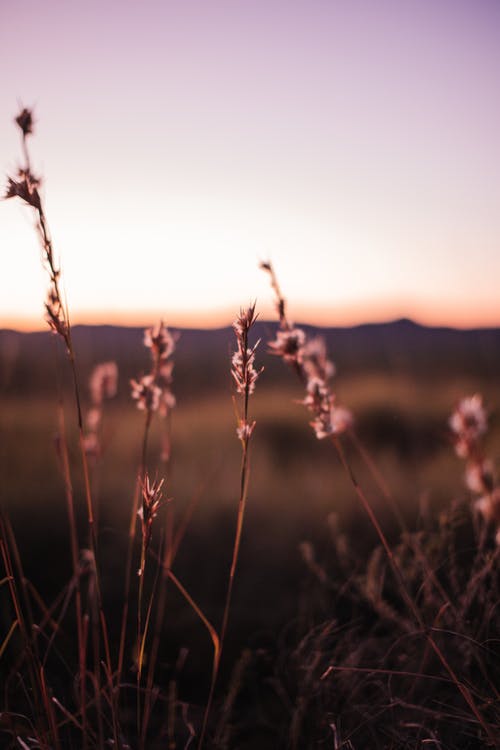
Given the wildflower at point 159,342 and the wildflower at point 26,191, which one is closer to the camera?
the wildflower at point 26,191

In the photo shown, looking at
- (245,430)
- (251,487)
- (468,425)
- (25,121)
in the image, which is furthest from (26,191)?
(251,487)

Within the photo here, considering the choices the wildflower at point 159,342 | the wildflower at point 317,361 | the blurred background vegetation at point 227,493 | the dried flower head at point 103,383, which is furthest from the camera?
the blurred background vegetation at point 227,493

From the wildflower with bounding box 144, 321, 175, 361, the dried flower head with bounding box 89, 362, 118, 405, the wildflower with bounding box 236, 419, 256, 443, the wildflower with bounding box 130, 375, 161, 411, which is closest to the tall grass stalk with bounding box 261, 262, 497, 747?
the wildflower with bounding box 236, 419, 256, 443

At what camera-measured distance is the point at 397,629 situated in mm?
2191

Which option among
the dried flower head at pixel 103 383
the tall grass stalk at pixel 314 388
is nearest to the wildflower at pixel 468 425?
the tall grass stalk at pixel 314 388

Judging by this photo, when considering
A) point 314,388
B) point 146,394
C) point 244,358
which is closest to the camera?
point 244,358

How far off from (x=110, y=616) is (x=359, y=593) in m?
1.18

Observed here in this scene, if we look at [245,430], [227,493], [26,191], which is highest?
[26,191]

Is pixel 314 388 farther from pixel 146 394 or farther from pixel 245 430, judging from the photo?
pixel 146 394

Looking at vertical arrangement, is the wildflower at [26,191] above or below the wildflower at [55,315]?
above

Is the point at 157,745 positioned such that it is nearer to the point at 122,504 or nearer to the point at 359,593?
the point at 359,593

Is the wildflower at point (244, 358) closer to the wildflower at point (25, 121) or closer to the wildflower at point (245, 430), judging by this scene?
the wildflower at point (245, 430)

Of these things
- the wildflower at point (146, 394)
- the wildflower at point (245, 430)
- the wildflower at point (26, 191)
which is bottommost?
the wildflower at point (245, 430)

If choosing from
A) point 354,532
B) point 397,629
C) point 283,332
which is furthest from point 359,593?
point 283,332
